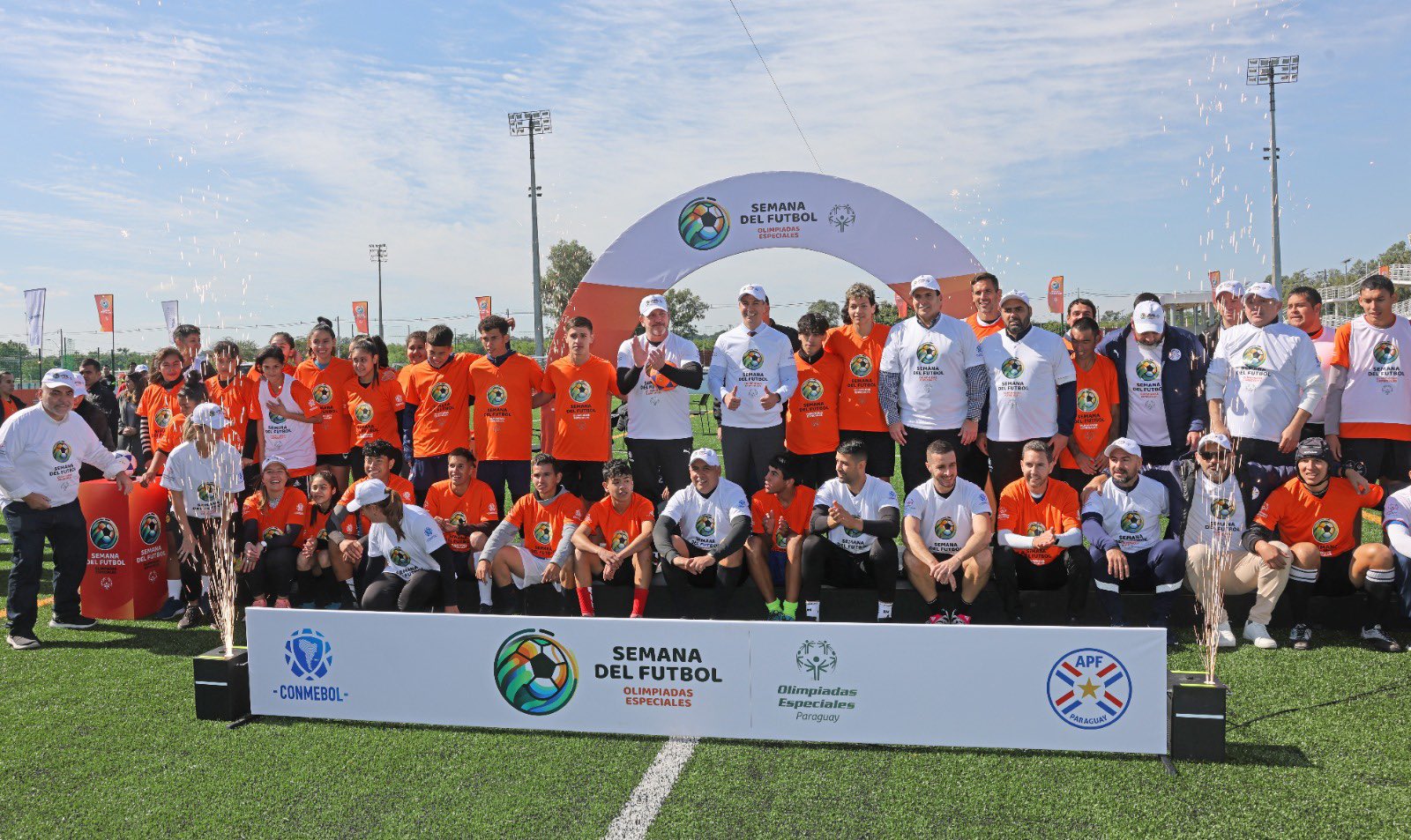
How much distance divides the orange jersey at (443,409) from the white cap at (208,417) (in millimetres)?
1332

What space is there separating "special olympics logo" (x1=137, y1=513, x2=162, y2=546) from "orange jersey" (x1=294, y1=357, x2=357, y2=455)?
4.06 feet

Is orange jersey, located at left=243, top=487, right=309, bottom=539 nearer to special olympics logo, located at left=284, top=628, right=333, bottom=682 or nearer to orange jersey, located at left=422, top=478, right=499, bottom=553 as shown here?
orange jersey, located at left=422, top=478, right=499, bottom=553

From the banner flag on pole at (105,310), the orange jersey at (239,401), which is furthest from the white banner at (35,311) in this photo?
the orange jersey at (239,401)

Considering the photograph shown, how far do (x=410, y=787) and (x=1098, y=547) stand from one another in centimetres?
409

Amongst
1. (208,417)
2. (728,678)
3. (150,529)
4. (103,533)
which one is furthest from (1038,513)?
(103,533)

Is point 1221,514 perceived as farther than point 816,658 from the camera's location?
Yes

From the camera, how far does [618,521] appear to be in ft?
20.2

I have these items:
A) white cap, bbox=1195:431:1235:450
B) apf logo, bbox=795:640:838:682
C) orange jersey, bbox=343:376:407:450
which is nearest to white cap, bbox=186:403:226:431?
orange jersey, bbox=343:376:407:450

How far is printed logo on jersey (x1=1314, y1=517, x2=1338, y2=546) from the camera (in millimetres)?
5723

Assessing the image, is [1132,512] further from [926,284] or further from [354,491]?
[354,491]

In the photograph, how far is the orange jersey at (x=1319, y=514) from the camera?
572cm

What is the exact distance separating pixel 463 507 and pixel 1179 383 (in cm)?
497

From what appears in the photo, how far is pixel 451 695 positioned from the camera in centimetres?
450

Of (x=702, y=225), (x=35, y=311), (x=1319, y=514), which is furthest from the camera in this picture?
(x=35, y=311)
